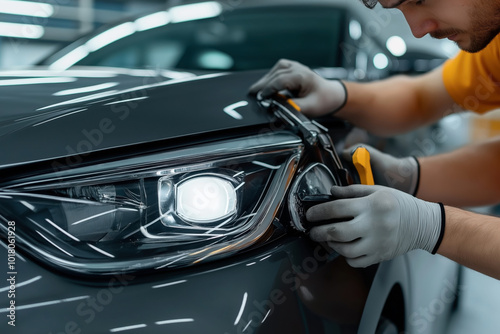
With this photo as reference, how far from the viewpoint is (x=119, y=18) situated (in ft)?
7.64

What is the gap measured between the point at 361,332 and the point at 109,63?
145 cm

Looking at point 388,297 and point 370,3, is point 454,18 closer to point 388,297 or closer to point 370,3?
point 370,3

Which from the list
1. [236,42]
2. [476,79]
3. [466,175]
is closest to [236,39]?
[236,42]

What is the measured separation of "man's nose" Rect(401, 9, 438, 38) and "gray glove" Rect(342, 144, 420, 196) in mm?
286

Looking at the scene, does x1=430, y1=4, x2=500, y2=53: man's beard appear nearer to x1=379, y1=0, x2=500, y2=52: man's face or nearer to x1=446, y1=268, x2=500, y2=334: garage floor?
x1=379, y1=0, x2=500, y2=52: man's face

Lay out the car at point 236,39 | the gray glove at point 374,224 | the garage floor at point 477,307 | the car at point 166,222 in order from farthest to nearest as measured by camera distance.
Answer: the garage floor at point 477,307 → the car at point 236,39 → the gray glove at point 374,224 → the car at point 166,222

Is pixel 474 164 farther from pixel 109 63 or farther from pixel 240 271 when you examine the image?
pixel 109 63

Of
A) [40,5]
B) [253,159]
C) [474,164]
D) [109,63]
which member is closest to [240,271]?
[253,159]

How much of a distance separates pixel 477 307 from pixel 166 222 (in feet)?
6.28

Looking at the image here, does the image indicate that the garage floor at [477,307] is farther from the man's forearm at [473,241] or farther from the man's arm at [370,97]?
the man's forearm at [473,241]

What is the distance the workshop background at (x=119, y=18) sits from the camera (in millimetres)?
2154

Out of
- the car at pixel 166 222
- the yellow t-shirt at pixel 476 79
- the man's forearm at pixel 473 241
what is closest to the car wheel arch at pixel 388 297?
the car at pixel 166 222

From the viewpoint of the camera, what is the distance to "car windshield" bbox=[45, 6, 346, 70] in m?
1.96

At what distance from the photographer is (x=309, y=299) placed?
0.80 meters
